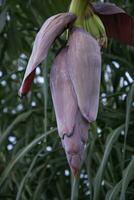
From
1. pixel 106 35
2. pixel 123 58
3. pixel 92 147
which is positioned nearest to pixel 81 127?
pixel 106 35

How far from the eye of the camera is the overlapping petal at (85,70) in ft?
1.30

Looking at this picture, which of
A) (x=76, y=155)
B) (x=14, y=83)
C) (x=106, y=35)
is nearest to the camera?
(x=76, y=155)

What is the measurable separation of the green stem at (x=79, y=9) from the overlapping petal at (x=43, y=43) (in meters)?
0.01

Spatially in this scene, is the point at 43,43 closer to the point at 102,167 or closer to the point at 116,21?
the point at 116,21

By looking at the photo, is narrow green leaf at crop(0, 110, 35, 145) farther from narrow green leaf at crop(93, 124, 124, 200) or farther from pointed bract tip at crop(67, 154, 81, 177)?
pointed bract tip at crop(67, 154, 81, 177)

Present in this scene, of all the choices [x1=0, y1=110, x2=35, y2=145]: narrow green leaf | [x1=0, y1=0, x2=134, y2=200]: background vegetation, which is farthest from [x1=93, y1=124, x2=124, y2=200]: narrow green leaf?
[x1=0, y1=110, x2=35, y2=145]: narrow green leaf

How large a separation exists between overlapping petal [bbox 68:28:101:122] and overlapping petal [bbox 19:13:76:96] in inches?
0.4

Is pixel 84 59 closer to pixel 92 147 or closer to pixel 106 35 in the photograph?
pixel 106 35

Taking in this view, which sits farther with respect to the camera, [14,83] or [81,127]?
[14,83]

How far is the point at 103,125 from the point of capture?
3.54 feet

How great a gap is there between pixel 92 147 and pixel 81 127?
600mm

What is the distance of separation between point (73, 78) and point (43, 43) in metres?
0.03

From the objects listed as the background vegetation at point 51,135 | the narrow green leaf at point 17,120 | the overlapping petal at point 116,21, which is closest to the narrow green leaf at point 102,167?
the background vegetation at point 51,135

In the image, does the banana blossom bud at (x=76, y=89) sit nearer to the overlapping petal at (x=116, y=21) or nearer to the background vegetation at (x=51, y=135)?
the overlapping petal at (x=116, y=21)
